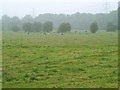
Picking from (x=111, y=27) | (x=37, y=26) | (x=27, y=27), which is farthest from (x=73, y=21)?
(x=111, y=27)

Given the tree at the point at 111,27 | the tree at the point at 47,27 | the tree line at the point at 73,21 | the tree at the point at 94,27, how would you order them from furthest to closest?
the tree at the point at 47,27 < the tree line at the point at 73,21 < the tree at the point at 94,27 < the tree at the point at 111,27

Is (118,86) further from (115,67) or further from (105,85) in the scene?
(115,67)

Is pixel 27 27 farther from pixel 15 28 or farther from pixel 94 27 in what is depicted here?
pixel 94 27

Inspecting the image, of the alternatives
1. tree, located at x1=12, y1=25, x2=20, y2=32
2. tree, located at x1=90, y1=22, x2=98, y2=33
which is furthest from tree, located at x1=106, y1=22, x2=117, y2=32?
tree, located at x1=12, y1=25, x2=20, y2=32

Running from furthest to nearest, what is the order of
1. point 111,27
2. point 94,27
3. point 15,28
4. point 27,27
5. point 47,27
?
point 15,28
point 47,27
point 27,27
point 94,27
point 111,27

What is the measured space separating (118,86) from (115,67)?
5352 millimetres

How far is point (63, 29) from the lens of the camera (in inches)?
3880

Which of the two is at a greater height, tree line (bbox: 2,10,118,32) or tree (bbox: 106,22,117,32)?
tree line (bbox: 2,10,118,32)

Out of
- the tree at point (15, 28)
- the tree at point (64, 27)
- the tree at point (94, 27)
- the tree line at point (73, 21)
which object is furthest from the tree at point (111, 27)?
the tree at point (15, 28)

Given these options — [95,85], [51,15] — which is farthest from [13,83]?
[51,15]

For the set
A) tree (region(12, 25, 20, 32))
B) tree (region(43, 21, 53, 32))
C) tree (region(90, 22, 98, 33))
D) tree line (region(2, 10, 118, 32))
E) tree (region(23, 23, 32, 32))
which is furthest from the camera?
tree (region(12, 25, 20, 32))

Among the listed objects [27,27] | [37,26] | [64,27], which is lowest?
[64,27]

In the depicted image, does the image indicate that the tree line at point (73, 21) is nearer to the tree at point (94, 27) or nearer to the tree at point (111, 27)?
the tree at point (111, 27)

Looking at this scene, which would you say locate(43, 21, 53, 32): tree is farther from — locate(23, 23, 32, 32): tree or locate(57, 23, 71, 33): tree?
locate(57, 23, 71, 33): tree
